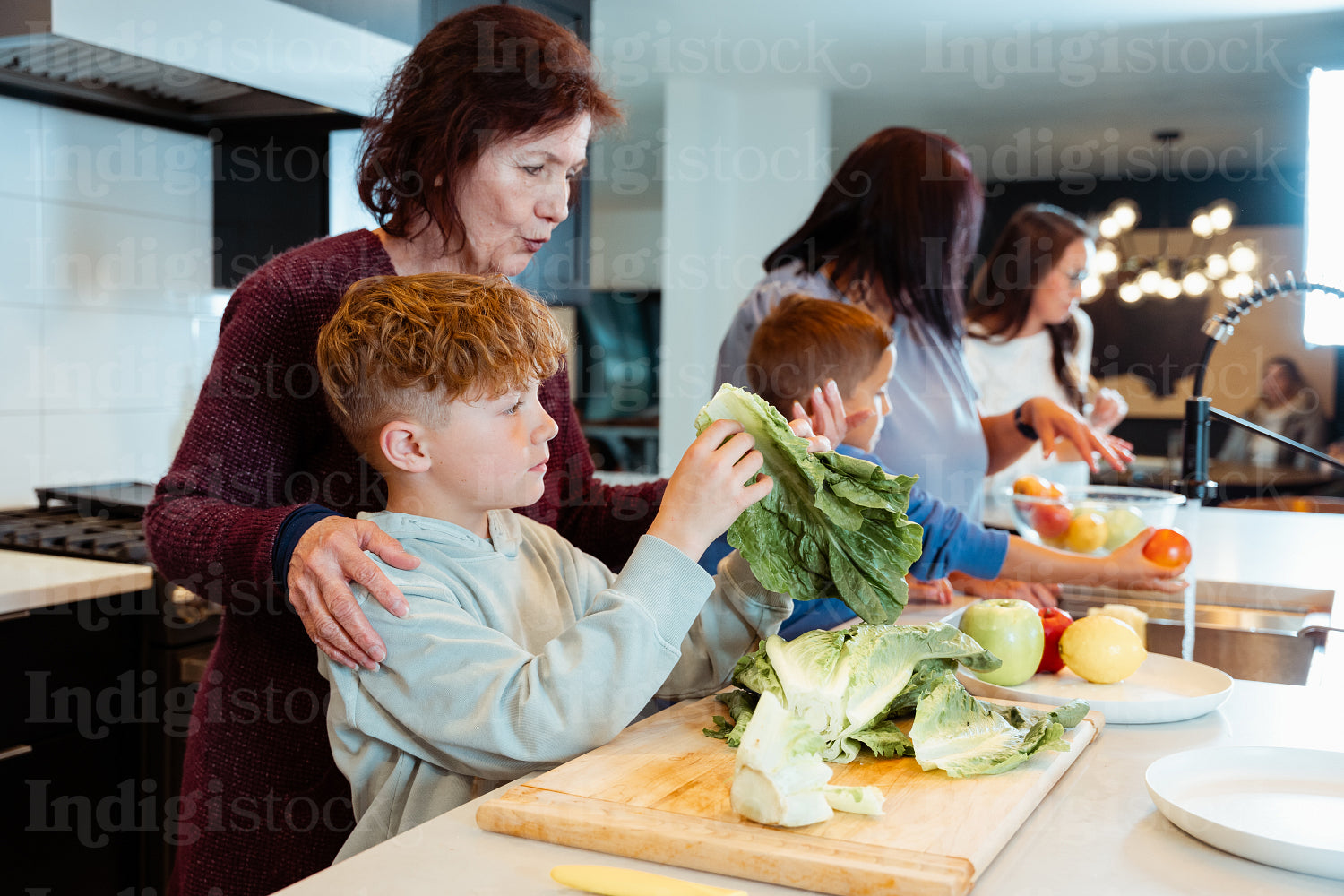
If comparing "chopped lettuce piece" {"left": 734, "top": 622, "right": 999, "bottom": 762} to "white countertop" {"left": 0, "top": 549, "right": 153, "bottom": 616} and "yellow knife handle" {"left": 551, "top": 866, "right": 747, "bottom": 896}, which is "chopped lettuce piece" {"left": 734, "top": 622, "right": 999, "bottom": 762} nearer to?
"yellow knife handle" {"left": 551, "top": 866, "right": 747, "bottom": 896}

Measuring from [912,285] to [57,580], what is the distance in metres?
1.54

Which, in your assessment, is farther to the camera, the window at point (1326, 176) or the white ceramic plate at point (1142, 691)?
the window at point (1326, 176)

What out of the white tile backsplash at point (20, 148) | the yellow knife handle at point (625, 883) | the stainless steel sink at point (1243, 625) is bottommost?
the stainless steel sink at point (1243, 625)

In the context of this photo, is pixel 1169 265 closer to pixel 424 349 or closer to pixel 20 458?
pixel 20 458

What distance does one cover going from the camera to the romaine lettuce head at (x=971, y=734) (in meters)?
0.92

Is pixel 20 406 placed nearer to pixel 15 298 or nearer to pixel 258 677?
pixel 15 298

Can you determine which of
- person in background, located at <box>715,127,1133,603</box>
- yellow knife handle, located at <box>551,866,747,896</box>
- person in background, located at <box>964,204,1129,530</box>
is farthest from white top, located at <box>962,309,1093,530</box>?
yellow knife handle, located at <box>551,866,747,896</box>

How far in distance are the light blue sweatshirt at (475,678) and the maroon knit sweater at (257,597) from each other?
0.22 m

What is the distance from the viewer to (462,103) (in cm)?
130

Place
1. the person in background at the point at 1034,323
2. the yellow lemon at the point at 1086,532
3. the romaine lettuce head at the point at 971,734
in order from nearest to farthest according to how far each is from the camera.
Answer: the romaine lettuce head at the point at 971,734, the yellow lemon at the point at 1086,532, the person in background at the point at 1034,323

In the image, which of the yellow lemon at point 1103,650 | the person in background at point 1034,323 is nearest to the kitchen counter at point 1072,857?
the yellow lemon at point 1103,650

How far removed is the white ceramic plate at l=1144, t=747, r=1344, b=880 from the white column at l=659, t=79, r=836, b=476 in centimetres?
520

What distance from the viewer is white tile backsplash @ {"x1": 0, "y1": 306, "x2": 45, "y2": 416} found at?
97.3 inches

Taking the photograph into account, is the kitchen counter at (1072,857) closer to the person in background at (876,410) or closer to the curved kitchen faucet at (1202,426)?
the person in background at (876,410)
